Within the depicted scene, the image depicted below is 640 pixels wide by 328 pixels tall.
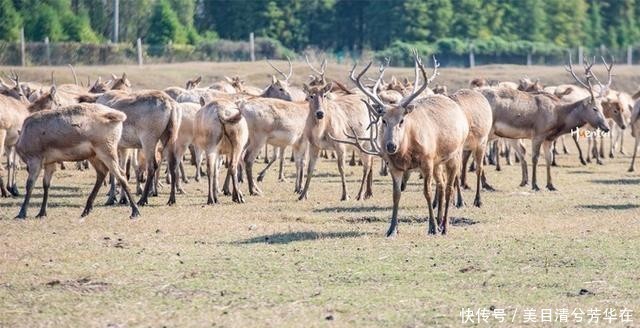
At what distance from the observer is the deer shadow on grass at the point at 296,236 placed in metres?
15.0

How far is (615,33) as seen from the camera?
3059 inches

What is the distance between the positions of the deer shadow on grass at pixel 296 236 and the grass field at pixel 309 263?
2 cm

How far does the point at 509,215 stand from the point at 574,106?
617 centimetres

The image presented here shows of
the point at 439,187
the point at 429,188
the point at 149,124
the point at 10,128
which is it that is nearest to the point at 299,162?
the point at 149,124

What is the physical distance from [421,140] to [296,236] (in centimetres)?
184

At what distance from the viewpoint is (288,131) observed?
69.4 ft

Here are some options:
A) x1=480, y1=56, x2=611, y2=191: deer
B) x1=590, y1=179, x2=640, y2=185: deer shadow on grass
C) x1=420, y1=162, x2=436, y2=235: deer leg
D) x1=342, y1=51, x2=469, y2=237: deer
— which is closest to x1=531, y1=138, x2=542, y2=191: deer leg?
x1=480, y1=56, x2=611, y2=191: deer

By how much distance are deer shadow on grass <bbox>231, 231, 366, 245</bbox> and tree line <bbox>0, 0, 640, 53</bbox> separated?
46852mm

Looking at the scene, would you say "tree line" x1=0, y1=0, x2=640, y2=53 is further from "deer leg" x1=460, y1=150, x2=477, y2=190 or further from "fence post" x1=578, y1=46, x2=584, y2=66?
"deer leg" x1=460, y1=150, x2=477, y2=190

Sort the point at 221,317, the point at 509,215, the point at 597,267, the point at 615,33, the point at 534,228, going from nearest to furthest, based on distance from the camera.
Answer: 1. the point at 221,317
2. the point at 597,267
3. the point at 534,228
4. the point at 509,215
5. the point at 615,33

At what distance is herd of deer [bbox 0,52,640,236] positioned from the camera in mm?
15555

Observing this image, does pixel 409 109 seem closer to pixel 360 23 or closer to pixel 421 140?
pixel 421 140

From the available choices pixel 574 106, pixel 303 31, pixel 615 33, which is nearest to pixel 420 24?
pixel 303 31

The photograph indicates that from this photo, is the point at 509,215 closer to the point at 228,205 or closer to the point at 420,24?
the point at 228,205
